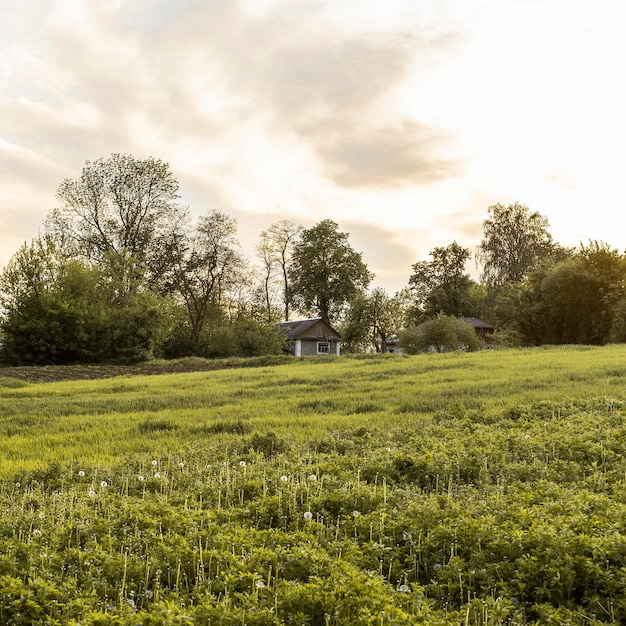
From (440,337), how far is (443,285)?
34.9 meters

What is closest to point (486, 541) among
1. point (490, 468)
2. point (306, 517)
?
point (306, 517)

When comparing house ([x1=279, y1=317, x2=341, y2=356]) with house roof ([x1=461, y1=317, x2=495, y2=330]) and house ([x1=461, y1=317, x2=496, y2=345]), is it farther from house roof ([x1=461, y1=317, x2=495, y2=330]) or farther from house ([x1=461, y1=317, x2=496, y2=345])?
house ([x1=461, y1=317, x2=496, y2=345])

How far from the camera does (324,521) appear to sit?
6578 mm

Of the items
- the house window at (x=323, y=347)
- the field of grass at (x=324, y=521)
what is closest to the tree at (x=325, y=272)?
the house window at (x=323, y=347)

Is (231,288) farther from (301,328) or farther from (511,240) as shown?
(511,240)

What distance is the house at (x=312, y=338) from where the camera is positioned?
69.7m

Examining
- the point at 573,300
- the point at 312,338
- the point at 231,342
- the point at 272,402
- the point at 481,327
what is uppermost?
the point at 573,300

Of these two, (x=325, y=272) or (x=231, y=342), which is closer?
(x=231, y=342)

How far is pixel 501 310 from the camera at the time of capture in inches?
2207

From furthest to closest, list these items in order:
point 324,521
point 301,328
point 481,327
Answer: point 481,327 < point 301,328 < point 324,521

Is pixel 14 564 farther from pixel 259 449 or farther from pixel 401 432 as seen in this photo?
pixel 401 432

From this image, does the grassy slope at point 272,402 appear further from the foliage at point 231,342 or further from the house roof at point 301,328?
the house roof at point 301,328

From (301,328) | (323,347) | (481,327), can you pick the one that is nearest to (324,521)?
(301,328)

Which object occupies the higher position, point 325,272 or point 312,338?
point 325,272
